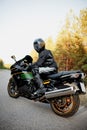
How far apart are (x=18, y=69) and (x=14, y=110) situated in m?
1.11

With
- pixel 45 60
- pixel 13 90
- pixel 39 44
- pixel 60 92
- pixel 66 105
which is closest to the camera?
pixel 60 92

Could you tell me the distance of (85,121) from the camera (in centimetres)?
407

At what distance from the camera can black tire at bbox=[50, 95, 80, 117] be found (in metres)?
4.11

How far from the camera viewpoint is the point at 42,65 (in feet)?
15.5

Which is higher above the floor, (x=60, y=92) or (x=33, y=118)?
(x=60, y=92)

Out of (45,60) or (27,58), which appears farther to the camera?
(27,58)

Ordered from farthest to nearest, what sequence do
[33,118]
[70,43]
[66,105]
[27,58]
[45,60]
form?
1. [70,43]
2. [27,58]
3. [45,60]
4. [66,105]
5. [33,118]

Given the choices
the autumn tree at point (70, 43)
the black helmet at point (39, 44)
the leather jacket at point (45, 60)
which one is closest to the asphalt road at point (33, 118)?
the leather jacket at point (45, 60)

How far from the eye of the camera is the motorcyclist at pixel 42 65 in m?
4.50

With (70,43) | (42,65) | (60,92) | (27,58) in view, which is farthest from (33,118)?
(70,43)

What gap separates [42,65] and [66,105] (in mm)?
935

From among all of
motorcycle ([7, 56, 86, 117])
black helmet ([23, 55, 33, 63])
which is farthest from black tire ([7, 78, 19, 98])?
black helmet ([23, 55, 33, 63])

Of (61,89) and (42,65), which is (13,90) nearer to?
(42,65)

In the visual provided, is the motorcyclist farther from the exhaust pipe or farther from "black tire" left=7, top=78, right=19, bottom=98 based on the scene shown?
"black tire" left=7, top=78, right=19, bottom=98
